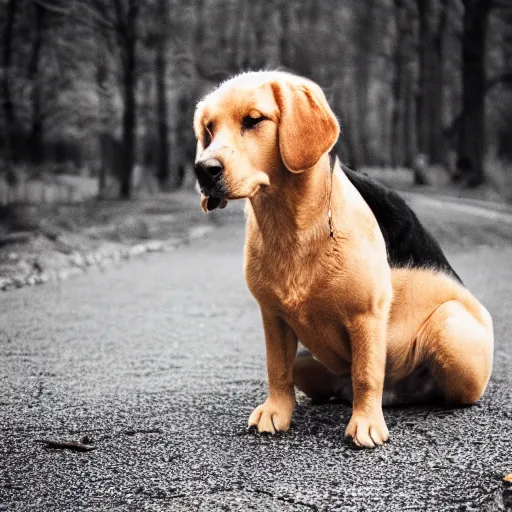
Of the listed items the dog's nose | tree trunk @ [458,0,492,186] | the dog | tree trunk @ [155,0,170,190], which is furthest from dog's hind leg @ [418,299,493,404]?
tree trunk @ [155,0,170,190]

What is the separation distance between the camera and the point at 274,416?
3.75 metres

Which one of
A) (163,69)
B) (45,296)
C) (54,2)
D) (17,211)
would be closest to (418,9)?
(163,69)

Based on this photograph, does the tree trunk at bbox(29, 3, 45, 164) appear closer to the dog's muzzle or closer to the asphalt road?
the asphalt road

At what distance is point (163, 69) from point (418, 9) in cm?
992

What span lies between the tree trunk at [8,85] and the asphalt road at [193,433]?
1383 cm

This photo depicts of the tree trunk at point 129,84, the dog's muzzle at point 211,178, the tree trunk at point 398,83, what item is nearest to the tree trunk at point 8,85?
the tree trunk at point 129,84

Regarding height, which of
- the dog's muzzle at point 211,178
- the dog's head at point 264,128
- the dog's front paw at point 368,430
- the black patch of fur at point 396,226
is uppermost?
the dog's head at point 264,128

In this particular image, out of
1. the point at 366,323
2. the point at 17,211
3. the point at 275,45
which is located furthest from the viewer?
the point at 275,45

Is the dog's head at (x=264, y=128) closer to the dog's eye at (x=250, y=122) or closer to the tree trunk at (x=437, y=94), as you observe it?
the dog's eye at (x=250, y=122)

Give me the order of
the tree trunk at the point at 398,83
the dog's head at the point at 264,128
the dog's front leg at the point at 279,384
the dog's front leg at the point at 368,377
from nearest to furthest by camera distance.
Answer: the dog's head at the point at 264,128 → the dog's front leg at the point at 368,377 → the dog's front leg at the point at 279,384 → the tree trunk at the point at 398,83

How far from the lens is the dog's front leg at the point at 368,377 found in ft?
11.3

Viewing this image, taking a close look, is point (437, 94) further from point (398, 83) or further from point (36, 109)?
point (36, 109)

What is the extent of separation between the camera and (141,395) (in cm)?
454

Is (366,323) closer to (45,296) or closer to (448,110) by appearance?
(45,296)
